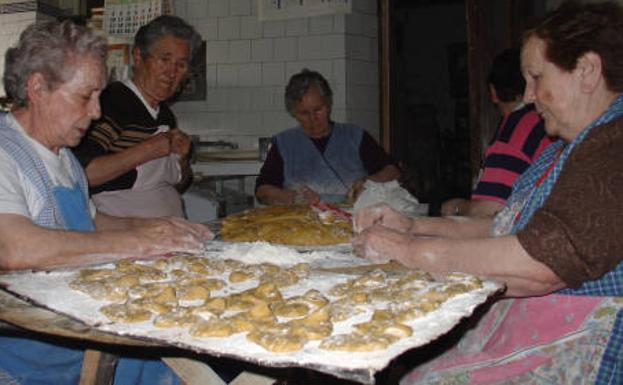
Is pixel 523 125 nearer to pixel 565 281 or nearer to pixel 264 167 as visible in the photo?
pixel 565 281

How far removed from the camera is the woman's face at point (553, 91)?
5.97ft

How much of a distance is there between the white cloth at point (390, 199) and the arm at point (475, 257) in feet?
4.71

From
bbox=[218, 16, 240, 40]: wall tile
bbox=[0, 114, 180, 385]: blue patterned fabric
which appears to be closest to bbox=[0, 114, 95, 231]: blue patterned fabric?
bbox=[0, 114, 180, 385]: blue patterned fabric

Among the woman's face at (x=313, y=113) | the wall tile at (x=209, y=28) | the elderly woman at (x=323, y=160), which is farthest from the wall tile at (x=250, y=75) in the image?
the woman's face at (x=313, y=113)

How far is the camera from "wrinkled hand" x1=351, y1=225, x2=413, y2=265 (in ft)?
6.60

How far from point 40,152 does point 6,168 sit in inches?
10.2

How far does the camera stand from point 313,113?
4430 mm

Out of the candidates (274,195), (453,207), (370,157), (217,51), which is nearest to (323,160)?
(370,157)

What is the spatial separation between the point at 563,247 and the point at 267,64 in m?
4.79

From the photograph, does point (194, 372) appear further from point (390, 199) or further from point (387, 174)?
point (387, 174)

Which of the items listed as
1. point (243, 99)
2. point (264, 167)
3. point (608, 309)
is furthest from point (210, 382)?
point (243, 99)

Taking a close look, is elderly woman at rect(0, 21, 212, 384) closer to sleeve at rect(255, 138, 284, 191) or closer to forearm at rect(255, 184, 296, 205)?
forearm at rect(255, 184, 296, 205)

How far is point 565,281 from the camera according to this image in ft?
5.38

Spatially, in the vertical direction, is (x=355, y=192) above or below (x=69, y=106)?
below
